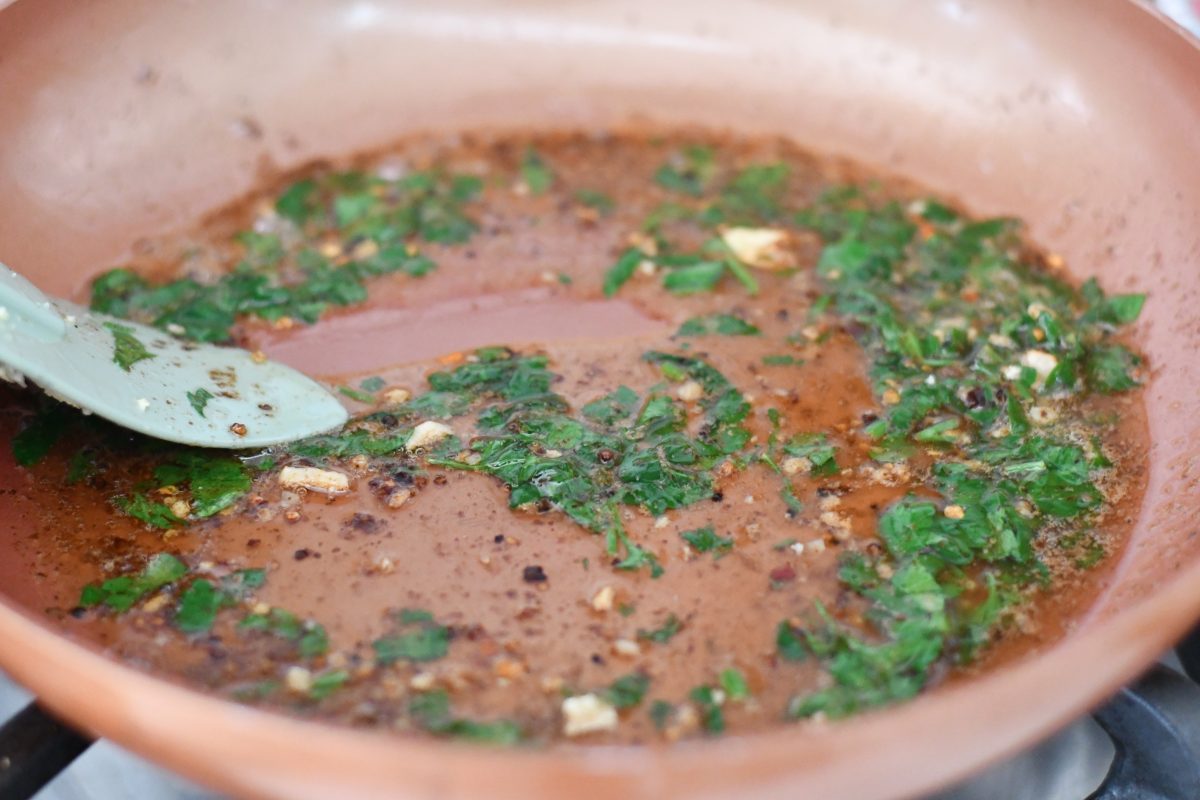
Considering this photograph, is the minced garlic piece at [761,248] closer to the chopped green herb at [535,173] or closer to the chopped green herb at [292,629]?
the chopped green herb at [535,173]

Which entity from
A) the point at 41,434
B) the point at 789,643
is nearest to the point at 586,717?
the point at 789,643

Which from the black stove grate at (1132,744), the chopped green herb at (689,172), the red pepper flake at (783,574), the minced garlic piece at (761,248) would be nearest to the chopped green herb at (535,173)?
the chopped green herb at (689,172)

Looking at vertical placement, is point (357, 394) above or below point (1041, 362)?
below

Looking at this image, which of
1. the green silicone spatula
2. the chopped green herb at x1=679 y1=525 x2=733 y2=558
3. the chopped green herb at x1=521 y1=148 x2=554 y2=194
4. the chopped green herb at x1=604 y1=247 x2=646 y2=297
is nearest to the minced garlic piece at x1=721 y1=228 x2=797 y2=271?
the chopped green herb at x1=604 y1=247 x2=646 y2=297

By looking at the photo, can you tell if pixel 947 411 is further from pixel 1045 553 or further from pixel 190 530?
pixel 190 530

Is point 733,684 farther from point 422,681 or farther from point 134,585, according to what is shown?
point 134,585

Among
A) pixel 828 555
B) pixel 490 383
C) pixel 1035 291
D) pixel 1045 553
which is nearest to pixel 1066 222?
pixel 1035 291
